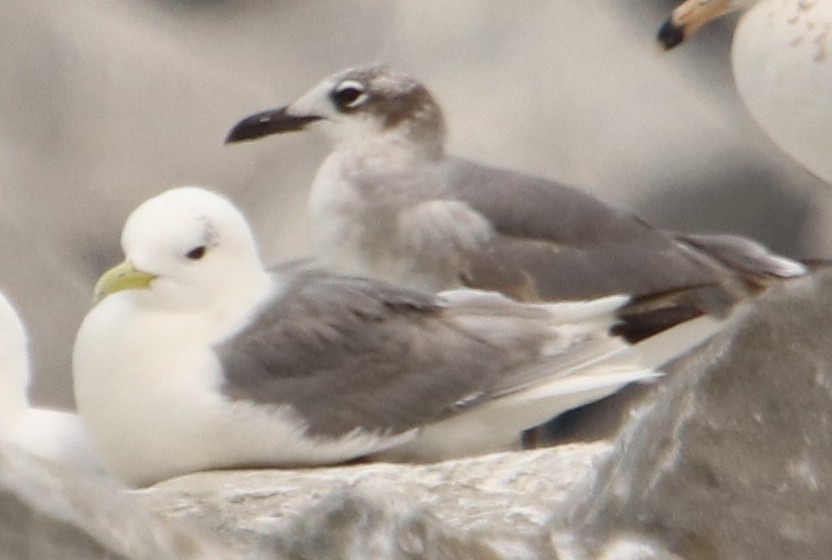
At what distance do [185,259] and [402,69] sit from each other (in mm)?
3353

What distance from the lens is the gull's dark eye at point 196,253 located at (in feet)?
16.3

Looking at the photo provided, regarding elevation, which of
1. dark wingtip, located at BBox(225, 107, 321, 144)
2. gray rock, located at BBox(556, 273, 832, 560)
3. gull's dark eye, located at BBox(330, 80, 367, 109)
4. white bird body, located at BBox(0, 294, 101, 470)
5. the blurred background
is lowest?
the blurred background

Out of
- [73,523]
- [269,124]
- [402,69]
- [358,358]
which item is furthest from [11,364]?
[402,69]

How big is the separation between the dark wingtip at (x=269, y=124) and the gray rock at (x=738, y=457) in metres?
3.22

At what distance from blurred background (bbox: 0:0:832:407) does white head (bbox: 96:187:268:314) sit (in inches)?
115

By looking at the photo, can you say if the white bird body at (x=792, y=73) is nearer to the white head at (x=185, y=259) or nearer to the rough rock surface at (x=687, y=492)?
the white head at (x=185, y=259)

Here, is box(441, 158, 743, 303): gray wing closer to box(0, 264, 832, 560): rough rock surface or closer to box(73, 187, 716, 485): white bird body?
box(73, 187, 716, 485): white bird body

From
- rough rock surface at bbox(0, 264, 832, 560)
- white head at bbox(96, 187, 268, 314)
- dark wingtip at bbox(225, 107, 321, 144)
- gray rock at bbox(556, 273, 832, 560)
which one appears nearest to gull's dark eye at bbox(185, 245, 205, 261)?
white head at bbox(96, 187, 268, 314)

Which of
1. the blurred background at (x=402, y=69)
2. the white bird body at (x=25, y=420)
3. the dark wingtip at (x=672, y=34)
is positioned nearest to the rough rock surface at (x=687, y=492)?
the white bird body at (x=25, y=420)

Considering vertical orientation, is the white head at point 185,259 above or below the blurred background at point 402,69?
above

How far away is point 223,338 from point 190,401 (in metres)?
0.20

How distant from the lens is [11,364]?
5.23m

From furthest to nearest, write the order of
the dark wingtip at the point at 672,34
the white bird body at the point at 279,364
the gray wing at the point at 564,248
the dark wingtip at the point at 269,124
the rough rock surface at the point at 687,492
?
1. the dark wingtip at the point at 672,34
2. the dark wingtip at the point at 269,124
3. the gray wing at the point at 564,248
4. the white bird body at the point at 279,364
5. the rough rock surface at the point at 687,492

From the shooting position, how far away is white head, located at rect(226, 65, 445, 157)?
21.1 ft
